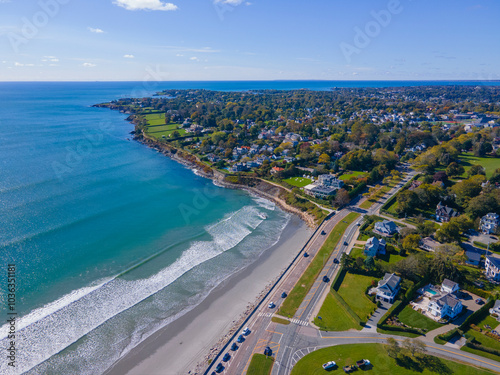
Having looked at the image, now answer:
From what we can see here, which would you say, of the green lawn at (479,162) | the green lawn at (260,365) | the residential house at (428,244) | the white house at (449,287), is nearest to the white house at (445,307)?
the white house at (449,287)

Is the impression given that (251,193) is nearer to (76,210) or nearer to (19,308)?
(76,210)

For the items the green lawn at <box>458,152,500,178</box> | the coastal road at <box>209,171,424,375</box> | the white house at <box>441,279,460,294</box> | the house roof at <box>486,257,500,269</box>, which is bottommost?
the coastal road at <box>209,171,424,375</box>

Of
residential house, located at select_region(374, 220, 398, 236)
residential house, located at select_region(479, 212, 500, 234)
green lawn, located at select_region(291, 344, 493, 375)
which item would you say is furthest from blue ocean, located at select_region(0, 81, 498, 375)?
residential house, located at select_region(479, 212, 500, 234)

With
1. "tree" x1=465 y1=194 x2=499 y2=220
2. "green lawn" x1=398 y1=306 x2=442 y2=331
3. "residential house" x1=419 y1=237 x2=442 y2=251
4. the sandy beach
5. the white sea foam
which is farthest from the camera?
"tree" x1=465 y1=194 x2=499 y2=220

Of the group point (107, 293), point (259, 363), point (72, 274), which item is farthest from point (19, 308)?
point (259, 363)

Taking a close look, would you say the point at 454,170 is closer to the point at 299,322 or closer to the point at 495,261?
the point at 495,261
